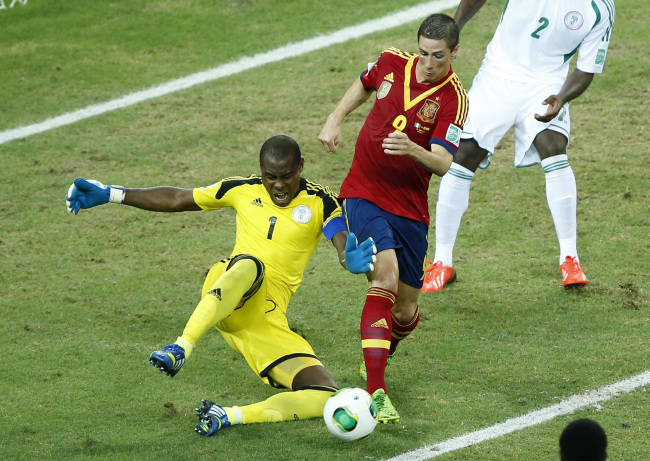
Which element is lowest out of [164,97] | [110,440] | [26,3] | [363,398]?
[110,440]

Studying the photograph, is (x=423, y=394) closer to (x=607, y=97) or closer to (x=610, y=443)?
(x=610, y=443)

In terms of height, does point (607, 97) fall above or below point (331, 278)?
above

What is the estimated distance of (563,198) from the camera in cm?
746

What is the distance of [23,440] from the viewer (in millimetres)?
5371

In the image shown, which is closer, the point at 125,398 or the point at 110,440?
the point at 110,440

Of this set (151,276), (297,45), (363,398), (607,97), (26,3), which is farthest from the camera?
(26,3)

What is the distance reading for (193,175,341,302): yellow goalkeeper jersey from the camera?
5887mm

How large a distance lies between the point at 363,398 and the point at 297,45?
26.4ft

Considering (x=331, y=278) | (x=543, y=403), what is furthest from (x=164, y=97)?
(x=543, y=403)

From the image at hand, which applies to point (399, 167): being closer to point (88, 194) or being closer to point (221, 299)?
point (221, 299)

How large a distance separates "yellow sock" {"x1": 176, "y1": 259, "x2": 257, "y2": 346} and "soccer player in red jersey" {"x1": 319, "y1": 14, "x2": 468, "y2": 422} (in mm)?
688

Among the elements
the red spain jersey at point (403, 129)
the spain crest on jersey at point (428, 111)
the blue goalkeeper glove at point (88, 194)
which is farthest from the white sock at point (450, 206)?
the blue goalkeeper glove at point (88, 194)

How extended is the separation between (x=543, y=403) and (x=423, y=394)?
69 centimetres

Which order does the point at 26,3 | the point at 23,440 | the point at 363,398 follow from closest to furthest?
the point at 363,398, the point at 23,440, the point at 26,3
